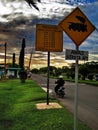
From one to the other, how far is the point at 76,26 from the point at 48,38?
818 centimetres

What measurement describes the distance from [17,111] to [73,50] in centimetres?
771

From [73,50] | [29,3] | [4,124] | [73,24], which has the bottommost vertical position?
[4,124]

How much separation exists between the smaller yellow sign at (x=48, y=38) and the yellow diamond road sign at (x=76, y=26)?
7872 mm

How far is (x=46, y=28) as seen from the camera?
61.4ft

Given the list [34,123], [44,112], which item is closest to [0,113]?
[44,112]

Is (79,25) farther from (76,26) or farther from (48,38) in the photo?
(48,38)

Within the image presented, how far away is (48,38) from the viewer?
1861 cm

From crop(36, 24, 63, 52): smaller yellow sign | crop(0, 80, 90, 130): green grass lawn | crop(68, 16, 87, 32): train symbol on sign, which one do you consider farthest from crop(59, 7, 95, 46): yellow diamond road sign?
crop(36, 24, 63, 52): smaller yellow sign

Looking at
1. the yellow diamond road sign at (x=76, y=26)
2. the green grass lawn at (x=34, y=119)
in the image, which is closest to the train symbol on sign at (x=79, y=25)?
the yellow diamond road sign at (x=76, y=26)

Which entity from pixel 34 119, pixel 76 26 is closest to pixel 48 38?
pixel 34 119

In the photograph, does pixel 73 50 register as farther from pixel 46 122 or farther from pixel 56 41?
pixel 56 41

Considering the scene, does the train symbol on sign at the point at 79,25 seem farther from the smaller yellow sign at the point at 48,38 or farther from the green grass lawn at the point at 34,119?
the smaller yellow sign at the point at 48,38

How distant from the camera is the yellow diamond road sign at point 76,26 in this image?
34.2ft

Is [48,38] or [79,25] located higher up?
[48,38]
